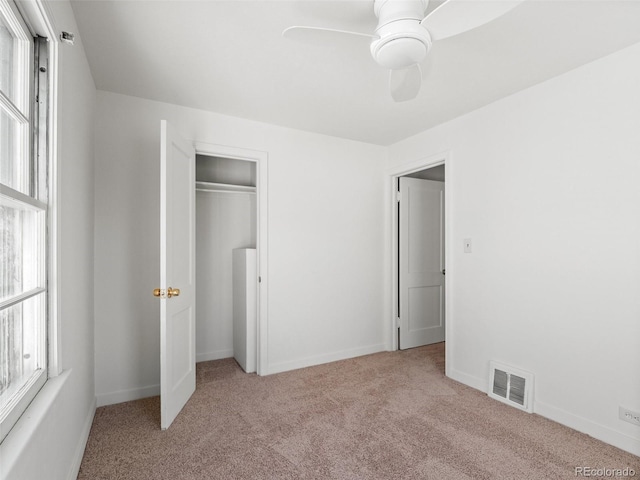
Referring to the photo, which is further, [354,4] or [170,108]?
[170,108]

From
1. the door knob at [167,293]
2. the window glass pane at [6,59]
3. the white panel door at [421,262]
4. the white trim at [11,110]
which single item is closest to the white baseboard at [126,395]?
the door knob at [167,293]

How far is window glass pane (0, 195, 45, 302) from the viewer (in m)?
1.11

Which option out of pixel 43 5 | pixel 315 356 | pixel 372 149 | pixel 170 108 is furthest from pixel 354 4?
pixel 315 356

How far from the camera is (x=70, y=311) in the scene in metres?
1.64

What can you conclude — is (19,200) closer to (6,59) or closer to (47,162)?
(47,162)

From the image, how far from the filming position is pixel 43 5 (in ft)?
4.00

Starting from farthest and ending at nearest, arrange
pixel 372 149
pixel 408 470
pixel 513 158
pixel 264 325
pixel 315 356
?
1. pixel 372 149
2. pixel 315 356
3. pixel 264 325
4. pixel 513 158
5. pixel 408 470

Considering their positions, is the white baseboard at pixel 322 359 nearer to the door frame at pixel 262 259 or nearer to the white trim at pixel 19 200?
the door frame at pixel 262 259

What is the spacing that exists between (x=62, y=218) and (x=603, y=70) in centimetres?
302

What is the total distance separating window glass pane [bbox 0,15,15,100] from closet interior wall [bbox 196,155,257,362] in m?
2.20

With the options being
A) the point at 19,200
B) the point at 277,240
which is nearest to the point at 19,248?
the point at 19,200

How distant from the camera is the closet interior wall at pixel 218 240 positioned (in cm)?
349

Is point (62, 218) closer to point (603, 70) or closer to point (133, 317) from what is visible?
point (133, 317)

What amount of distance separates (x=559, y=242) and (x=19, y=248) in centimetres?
284
